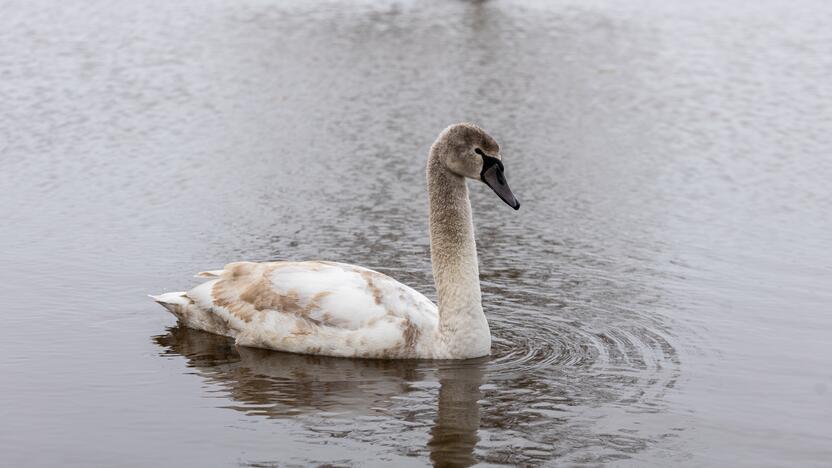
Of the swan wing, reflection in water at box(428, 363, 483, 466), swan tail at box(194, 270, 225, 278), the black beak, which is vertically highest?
the black beak

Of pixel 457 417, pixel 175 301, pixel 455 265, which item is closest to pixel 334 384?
pixel 457 417

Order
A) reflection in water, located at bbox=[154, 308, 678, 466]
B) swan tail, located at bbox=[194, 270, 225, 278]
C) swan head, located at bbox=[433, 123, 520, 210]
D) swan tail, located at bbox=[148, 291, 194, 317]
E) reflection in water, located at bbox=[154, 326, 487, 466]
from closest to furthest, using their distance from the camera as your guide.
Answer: reflection in water, located at bbox=[154, 308, 678, 466]
reflection in water, located at bbox=[154, 326, 487, 466]
swan head, located at bbox=[433, 123, 520, 210]
swan tail, located at bbox=[148, 291, 194, 317]
swan tail, located at bbox=[194, 270, 225, 278]

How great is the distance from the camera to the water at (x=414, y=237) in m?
7.97

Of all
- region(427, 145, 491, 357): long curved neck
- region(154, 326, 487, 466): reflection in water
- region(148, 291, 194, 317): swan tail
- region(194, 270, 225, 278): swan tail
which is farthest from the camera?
region(194, 270, 225, 278): swan tail

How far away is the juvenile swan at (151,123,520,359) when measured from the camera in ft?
30.6

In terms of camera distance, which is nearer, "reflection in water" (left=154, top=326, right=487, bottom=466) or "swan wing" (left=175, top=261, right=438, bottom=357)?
"reflection in water" (left=154, top=326, right=487, bottom=466)

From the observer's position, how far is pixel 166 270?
11.6m

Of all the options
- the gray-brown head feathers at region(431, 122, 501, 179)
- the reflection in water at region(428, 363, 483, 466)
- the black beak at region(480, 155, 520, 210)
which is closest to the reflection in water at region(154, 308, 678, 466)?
the reflection in water at region(428, 363, 483, 466)

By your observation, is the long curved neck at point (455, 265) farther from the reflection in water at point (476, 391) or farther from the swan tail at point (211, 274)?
the swan tail at point (211, 274)

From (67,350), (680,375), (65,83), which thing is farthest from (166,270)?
(65,83)

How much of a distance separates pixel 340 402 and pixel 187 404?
99 centimetres

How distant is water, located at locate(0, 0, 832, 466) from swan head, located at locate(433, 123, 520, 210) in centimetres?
130

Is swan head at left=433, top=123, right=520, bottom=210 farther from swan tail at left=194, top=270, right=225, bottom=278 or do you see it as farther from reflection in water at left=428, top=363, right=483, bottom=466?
swan tail at left=194, top=270, right=225, bottom=278

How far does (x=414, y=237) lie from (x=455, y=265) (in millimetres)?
3574
